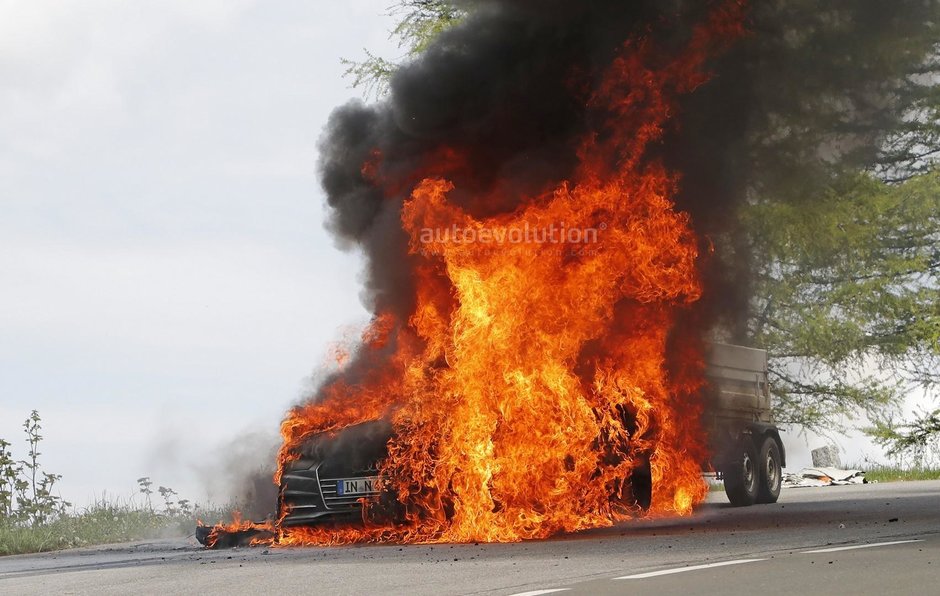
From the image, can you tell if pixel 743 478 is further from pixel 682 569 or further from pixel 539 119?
pixel 682 569

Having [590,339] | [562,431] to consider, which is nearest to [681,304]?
[590,339]

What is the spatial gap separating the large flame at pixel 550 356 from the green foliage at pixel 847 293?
36.7 ft

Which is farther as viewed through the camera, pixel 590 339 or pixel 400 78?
pixel 400 78

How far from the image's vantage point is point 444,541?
13.1m

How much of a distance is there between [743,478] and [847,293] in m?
10.7

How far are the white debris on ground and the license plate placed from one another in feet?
55.4

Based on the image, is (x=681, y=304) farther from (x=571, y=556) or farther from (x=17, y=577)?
(x=17, y=577)

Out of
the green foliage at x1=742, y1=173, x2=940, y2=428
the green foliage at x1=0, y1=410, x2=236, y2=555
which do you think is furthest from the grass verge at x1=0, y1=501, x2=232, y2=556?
the green foliage at x1=742, y1=173, x2=940, y2=428

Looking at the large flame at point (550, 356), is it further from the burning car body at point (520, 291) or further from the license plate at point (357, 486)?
the license plate at point (357, 486)

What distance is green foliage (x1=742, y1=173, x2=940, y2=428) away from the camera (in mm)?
27859

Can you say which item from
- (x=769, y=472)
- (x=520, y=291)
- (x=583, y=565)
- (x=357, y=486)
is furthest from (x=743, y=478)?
(x=583, y=565)

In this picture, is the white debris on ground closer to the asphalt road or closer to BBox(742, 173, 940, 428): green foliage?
BBox(742, 173, 940, 428): green foliage

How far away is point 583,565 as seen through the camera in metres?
10.1

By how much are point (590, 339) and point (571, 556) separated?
12.4 ft
